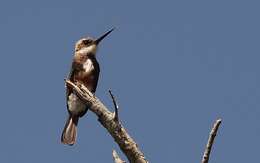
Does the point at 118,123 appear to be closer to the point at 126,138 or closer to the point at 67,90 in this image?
the point at 126,138

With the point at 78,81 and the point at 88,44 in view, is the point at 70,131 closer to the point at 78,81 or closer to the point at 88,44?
the point at 78,81

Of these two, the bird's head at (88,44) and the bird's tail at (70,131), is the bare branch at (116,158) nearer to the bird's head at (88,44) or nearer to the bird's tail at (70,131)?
the bird's tail at (70,131)

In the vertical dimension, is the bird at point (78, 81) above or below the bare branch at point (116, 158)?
above

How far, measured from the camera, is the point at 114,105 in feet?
21.7

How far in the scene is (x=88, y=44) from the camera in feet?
40.3

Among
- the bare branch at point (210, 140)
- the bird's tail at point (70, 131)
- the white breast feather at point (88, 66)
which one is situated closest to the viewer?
the bare branch at point (210, 140)

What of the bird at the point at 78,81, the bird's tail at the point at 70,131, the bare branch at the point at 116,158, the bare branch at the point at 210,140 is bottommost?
the bare branch at the point at 210,140

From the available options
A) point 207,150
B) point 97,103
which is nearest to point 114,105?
point 97,103

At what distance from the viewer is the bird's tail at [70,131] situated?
417 inches

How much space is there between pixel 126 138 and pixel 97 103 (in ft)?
2.64

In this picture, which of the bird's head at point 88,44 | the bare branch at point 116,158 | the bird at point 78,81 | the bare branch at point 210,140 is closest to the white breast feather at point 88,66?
the bird at point 78,81

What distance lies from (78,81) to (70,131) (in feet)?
2.91

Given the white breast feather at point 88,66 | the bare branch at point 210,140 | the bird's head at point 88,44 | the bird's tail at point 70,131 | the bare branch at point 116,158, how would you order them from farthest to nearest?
1. the bird's head at point 88,44
2. the white breast feather at point 88,66
3. the bird's tail at point 70,131
4. the bare branch at point 116,158
5. the bare branch at point 210,140

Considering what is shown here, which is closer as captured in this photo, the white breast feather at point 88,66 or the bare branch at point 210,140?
the bare branch at point 210,140
